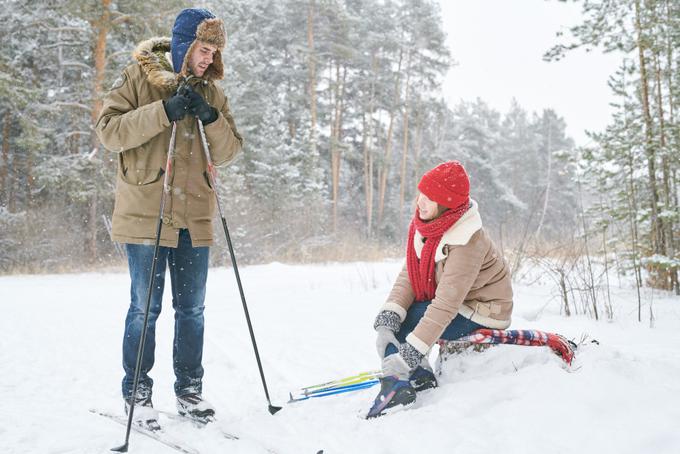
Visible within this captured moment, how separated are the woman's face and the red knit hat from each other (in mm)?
31

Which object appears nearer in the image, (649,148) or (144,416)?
(144,416)

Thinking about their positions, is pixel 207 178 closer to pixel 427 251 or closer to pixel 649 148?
pixel 427 251

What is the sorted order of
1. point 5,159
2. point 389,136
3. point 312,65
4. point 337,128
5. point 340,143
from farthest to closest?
point 389,136, point 337,128, point 340,143, point 312,65, point 5,159

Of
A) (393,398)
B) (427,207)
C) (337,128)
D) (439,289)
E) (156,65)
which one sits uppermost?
(337,128)

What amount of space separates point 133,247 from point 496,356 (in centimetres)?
203

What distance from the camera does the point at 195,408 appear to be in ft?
8.67

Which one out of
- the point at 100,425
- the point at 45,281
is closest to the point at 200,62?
the point at 100,425

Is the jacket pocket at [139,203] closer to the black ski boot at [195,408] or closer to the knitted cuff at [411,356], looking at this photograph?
the black ski boot at [195,408]

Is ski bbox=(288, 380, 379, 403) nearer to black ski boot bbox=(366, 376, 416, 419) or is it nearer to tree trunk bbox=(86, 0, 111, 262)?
black ski boot bbox=(366, 376, 416, 419)

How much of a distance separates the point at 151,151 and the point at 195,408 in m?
1.36

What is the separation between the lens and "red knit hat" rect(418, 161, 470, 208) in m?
2.71

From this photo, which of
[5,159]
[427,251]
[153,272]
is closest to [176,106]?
[153,272]

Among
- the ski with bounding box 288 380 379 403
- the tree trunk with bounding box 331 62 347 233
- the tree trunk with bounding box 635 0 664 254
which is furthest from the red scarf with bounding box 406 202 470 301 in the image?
the tree trunk with bounding box 331 62 347 233

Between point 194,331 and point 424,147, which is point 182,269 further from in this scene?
point 424,147
